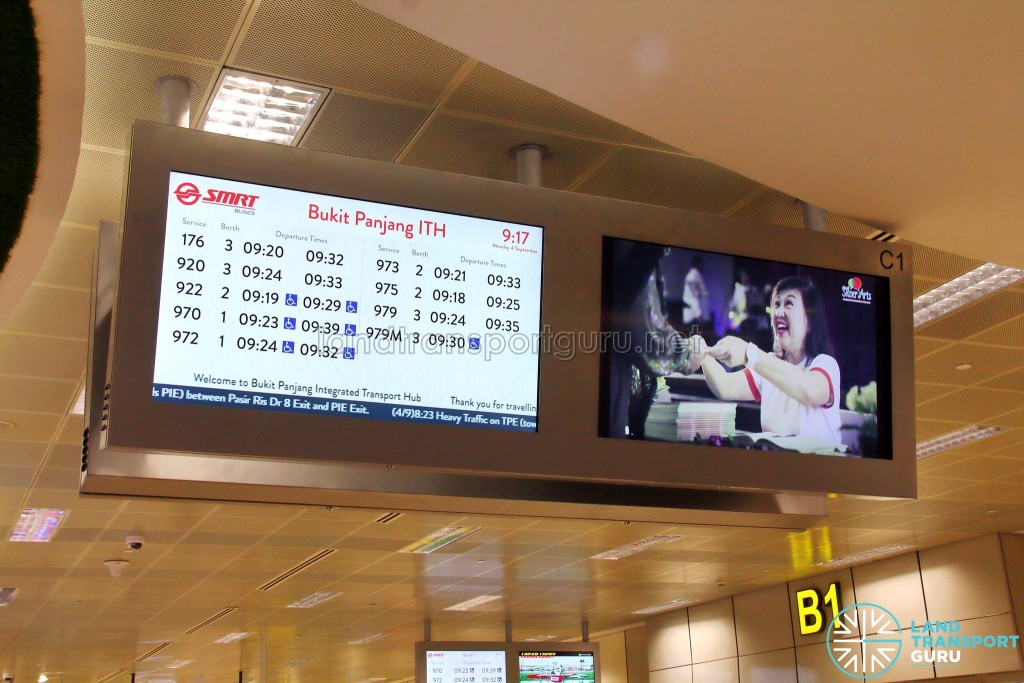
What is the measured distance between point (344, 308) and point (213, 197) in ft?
1.44

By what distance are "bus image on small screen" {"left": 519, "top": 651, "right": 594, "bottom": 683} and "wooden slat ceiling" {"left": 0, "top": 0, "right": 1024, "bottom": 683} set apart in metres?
0.66

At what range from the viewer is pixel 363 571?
10.5 m

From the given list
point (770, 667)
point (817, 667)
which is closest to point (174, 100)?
point (817, 667)

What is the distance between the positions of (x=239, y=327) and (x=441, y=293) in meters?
0.55

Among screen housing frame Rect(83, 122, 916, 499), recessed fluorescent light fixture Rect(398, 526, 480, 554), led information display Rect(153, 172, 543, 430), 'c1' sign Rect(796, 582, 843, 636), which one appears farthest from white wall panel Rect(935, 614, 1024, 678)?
led information display Rect(153, 172, 543, 430)

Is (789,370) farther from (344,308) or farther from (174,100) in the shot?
(174,100)

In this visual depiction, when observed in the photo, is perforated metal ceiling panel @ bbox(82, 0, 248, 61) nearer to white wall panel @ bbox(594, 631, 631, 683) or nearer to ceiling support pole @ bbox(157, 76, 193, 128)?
ceiling support pole @ bbox(157, 76, 193, 128)

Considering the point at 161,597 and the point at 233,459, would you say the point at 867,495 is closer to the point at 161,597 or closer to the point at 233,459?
the point at 233,459

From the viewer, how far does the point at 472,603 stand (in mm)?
12688

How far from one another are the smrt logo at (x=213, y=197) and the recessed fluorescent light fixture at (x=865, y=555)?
398 inches

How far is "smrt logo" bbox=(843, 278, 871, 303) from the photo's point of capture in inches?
123

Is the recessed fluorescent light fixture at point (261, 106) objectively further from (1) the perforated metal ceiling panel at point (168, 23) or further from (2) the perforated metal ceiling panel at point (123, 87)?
(1) the perforated metal ceiling panel at point (168, 23)

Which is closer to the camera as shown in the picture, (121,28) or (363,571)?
(121,28)

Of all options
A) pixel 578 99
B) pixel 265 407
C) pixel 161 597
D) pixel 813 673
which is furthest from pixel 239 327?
pixel 813 673
